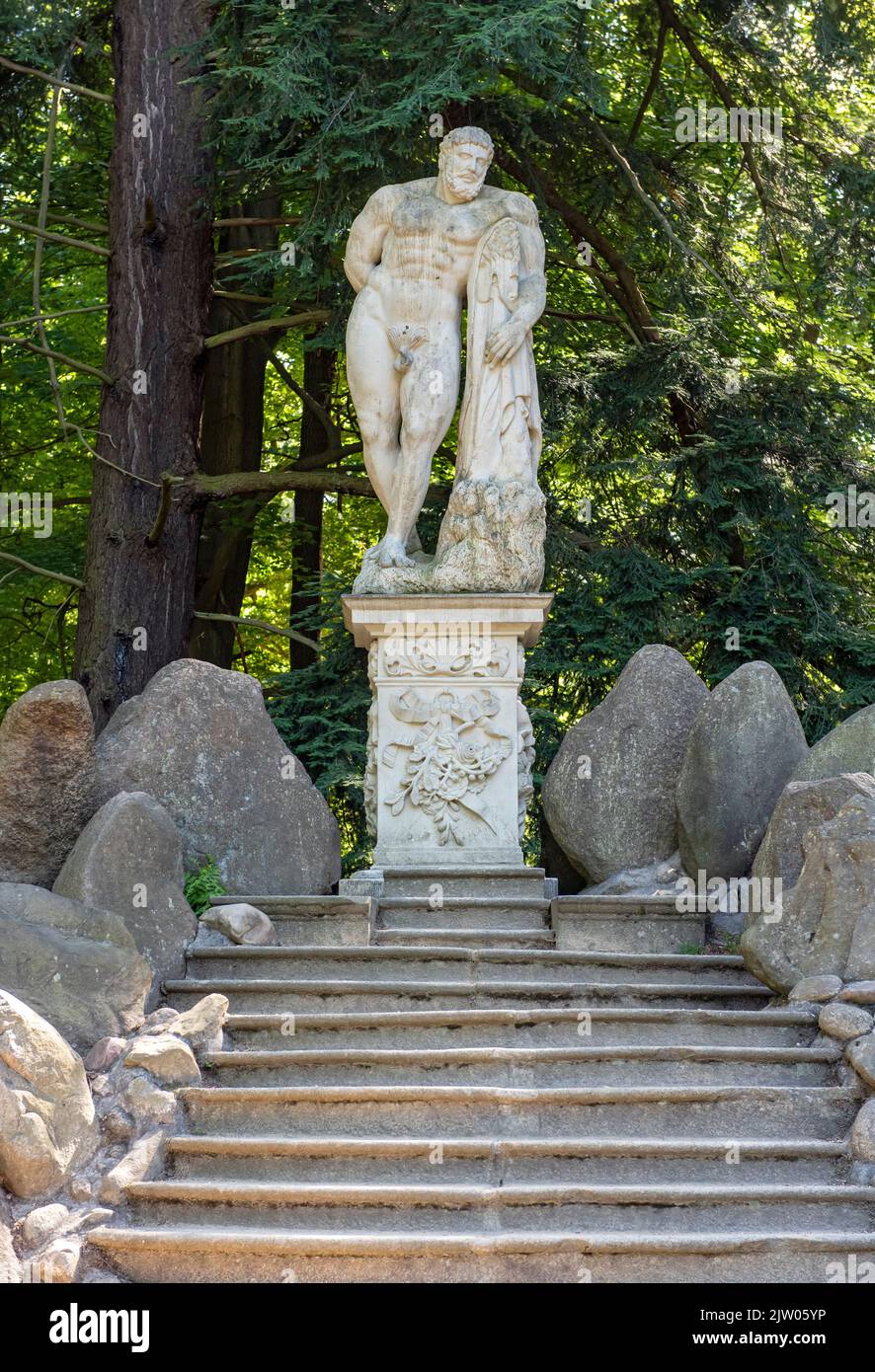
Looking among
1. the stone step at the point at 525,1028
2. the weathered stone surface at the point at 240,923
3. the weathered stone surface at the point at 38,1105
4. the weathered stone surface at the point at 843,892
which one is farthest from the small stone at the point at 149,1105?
the weathered stone surface at the point at 843,892

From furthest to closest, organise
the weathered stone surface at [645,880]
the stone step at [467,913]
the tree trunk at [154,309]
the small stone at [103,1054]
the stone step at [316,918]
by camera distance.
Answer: the tree trunk at [154,309]
the weathered stone surface at [645,880]
the stone step at [467,913]
the stone step at [316,918]
the small stone at [103,1054]

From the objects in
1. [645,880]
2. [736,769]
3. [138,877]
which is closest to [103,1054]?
[138,877]

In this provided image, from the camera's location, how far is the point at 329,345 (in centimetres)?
1183

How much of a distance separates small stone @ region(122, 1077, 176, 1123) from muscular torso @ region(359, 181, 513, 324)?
436cm

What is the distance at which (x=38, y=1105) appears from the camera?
582 cm

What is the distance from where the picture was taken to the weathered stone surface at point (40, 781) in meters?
7.28

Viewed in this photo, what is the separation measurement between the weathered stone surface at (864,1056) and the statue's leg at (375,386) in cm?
389

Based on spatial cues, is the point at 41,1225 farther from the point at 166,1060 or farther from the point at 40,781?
the point at 40,781

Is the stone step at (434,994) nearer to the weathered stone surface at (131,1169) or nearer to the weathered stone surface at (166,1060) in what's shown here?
the weathered stone surface at (166,1060)

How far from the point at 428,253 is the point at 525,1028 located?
13.6 feet

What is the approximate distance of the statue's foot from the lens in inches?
348

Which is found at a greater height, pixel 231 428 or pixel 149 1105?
pixel 231 428

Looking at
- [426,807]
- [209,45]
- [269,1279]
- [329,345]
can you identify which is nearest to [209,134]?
[209,45]

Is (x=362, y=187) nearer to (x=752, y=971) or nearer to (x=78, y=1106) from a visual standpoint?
(x=752, y=971)
